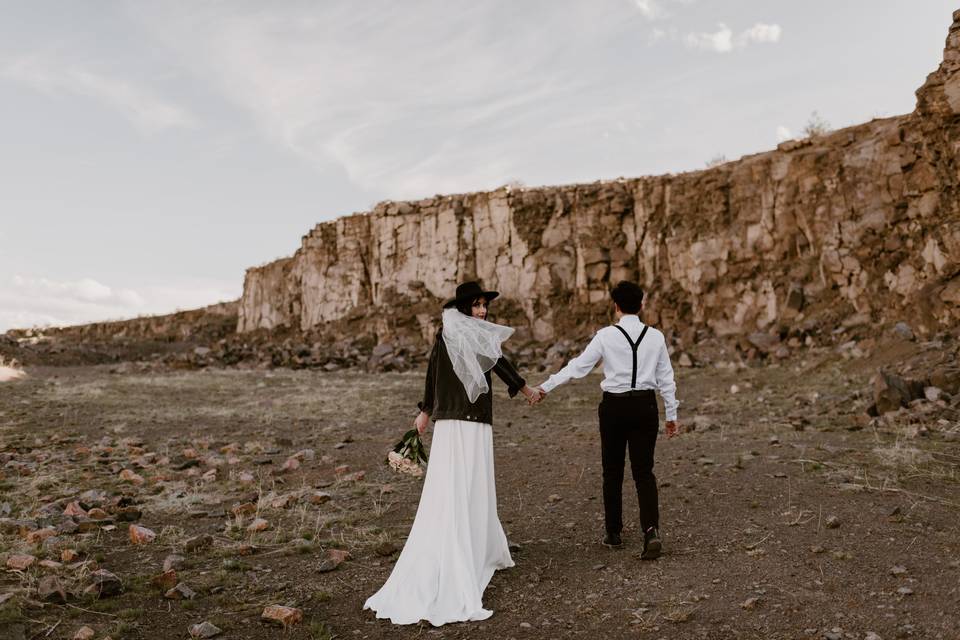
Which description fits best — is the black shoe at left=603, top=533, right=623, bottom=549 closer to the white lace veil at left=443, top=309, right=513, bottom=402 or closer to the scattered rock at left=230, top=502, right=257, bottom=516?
the white lace veil at left=443, top=309, right=513, bottom=402

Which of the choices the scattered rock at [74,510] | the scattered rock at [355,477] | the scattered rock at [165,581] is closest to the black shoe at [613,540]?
the scattered rock at [165,581]

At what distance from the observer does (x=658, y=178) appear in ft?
80.0

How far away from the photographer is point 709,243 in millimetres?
22375

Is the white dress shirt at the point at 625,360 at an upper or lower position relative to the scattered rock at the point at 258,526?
upper

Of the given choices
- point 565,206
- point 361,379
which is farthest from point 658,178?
point 361,379

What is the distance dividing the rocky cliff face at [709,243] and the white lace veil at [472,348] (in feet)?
43.6

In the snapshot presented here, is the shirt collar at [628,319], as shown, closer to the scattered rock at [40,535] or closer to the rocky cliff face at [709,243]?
the scattered rock at [40,535]

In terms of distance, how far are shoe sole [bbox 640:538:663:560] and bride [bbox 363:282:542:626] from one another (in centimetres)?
99

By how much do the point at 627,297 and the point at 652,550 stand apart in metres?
1.83

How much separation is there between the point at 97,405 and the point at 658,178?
61.1ft

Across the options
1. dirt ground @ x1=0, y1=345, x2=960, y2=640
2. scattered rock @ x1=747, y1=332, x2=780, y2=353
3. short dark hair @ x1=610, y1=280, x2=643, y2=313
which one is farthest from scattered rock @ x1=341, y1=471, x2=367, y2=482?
scattered rock @ x1=747, y1=332, x2=780, y2=353

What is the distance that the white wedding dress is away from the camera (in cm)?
427

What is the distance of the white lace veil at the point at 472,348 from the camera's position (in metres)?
4.64

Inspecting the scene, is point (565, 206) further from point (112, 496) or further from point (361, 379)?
point (112, 496)
